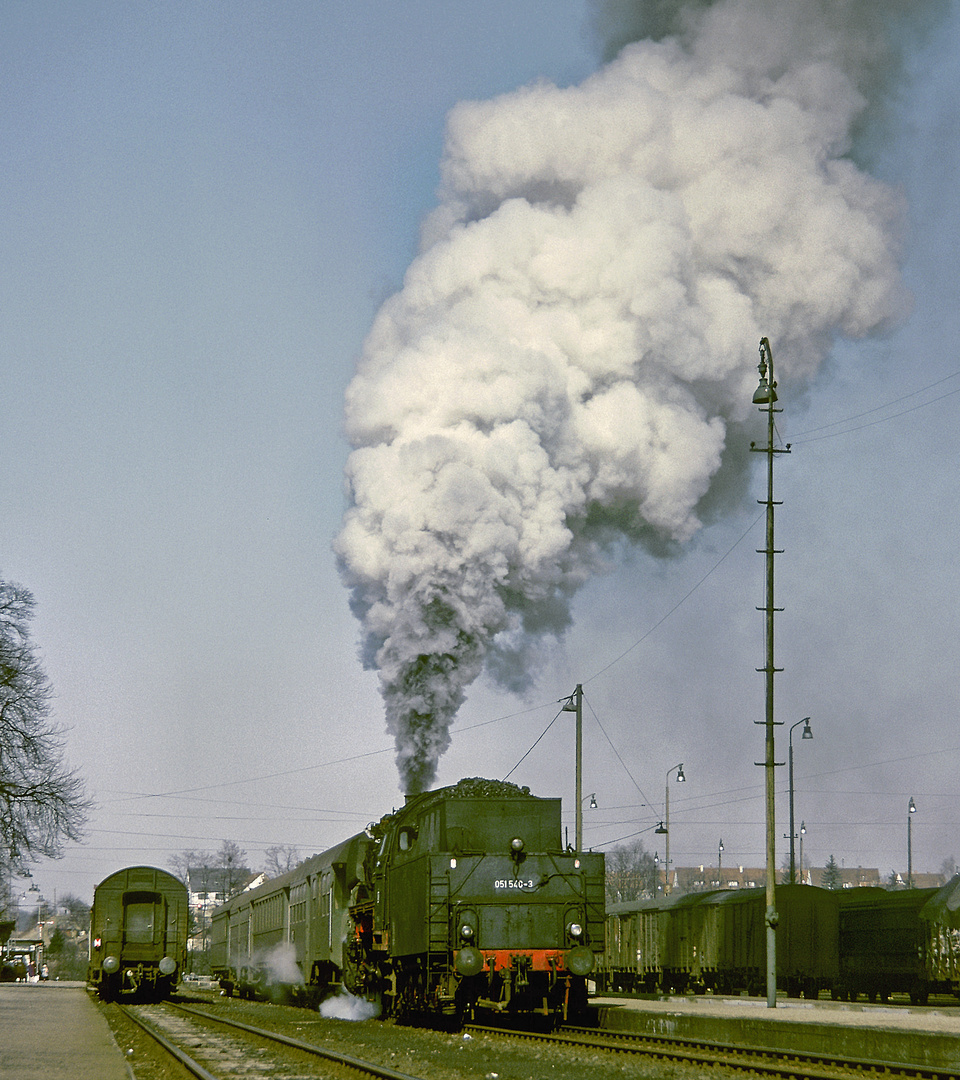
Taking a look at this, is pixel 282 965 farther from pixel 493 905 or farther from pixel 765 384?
pixel 765 384

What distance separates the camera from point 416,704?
74.3ft

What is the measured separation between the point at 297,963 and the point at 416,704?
7.95 metres

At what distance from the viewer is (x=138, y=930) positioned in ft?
105

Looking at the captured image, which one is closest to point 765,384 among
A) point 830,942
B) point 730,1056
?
point 730,1056

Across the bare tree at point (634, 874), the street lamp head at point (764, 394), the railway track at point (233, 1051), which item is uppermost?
the street lamp head at point (764, 394)

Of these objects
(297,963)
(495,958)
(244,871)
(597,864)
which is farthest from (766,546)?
(244,871)

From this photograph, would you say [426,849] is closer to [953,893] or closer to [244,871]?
[953,893]

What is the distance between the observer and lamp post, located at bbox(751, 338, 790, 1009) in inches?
878

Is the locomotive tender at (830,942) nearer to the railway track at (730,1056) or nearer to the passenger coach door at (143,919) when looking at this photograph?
the railway track at (730,1056)

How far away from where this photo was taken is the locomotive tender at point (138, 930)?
31812 mm

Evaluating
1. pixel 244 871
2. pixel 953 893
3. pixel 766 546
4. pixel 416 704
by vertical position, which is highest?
pixel 766 546

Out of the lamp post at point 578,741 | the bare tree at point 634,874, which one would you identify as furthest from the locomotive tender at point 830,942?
the bare tree at point 634,874

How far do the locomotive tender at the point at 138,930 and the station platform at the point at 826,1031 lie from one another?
Result: 49.8 feet

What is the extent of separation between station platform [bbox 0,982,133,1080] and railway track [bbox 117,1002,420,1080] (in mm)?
780
